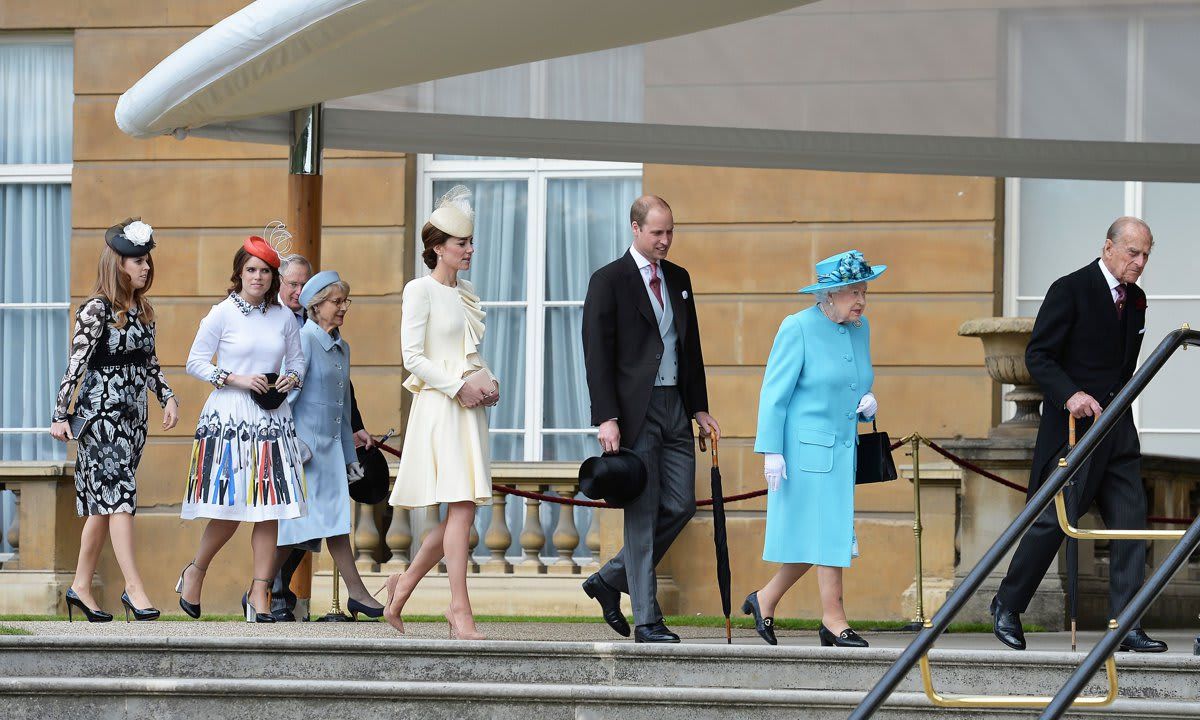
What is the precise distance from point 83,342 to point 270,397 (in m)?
0.83

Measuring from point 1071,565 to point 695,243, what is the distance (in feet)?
15.0

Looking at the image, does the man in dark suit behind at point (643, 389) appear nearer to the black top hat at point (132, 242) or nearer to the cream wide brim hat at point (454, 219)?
the cream wide brim hat at point (454, 219)

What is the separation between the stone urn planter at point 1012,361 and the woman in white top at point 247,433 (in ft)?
11.9

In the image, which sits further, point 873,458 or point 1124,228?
point 873,458

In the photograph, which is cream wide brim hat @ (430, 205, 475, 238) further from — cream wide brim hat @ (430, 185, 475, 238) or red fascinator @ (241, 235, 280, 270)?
red fascinator @ (241, 235, 280, 270)

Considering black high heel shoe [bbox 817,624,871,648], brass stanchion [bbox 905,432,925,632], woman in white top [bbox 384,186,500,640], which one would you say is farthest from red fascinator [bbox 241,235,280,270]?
brass stanchion [bbox 905,432,925,632]

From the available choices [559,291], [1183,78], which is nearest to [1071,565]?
[1183,78]

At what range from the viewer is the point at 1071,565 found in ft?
24.2

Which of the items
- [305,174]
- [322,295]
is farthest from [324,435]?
[305,174]

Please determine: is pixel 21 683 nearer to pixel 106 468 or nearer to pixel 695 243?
pixel 106 468

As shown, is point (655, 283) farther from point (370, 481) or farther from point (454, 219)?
point (370, 481)

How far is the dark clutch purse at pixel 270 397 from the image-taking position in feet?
26.0

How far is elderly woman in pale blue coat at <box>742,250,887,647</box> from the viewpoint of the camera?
7.18m

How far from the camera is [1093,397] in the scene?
7371mm
